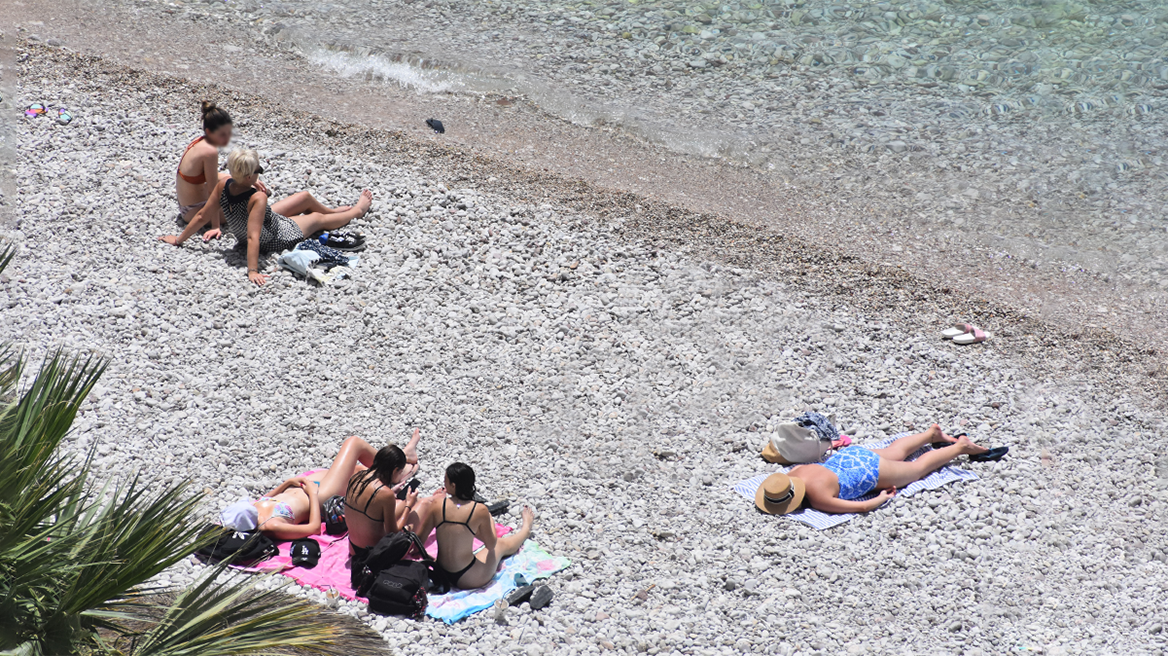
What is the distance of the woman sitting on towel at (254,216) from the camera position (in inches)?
310

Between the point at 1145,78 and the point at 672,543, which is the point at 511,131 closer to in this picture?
the point at 672,543

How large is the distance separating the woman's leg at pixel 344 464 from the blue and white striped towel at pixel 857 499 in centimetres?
246

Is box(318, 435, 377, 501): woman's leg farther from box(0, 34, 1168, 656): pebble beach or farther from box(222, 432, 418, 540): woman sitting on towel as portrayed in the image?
box(0, 34, 1168, 656): pebble beach

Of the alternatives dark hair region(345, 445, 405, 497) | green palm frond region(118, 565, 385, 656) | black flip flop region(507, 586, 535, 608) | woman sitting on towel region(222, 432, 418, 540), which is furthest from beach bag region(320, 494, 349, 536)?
green palm frond region(118, 565, 385, 656)

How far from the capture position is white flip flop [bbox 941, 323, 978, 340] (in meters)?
→ 7.75

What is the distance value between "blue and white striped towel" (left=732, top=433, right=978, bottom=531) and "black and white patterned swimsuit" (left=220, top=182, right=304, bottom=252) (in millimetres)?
4519

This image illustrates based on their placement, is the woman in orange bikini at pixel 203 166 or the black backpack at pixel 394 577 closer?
the black backpack at pixel 394 577

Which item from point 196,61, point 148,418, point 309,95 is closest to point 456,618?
point 148,418

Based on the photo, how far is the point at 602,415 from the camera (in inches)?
267

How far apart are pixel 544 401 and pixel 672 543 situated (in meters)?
1.66

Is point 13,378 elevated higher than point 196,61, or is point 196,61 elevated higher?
point 13,378

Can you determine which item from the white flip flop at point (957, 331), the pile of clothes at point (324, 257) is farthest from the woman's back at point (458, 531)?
the white flip flop at point (957, 331)

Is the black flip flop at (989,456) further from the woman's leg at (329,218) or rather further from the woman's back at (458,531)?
the woman's leg at (329,218)

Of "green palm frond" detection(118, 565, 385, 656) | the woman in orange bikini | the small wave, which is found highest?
"green palm frond" detection(118, 565, 385, 656)
